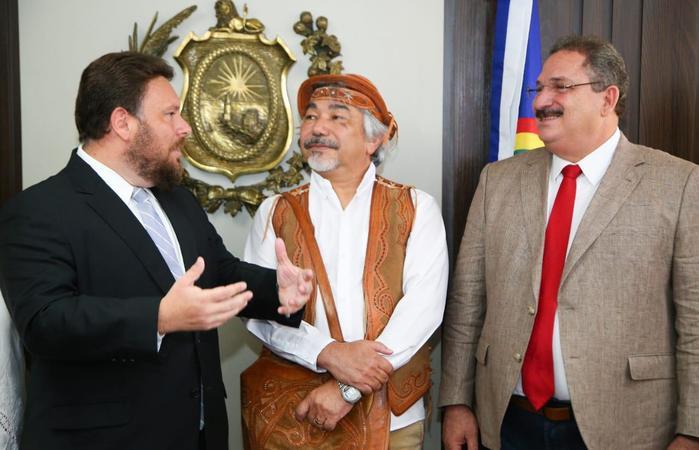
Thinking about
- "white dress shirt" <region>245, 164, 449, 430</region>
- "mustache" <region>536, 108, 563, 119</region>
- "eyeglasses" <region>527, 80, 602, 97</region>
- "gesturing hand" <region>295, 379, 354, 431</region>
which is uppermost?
"eyeglasses" <region>527, 80, 602, 97</region>

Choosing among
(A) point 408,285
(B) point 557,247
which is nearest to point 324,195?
(A) point 408,285

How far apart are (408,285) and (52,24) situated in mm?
1797

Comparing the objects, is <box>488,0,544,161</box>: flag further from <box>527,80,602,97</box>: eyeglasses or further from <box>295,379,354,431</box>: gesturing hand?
<box>295,379,354,431</box>: gesturing hand

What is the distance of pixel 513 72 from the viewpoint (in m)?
2.83

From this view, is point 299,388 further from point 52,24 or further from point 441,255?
point 52,24

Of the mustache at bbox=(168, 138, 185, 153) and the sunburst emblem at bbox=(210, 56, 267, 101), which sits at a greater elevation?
the sunburst emblem at bbox=(210, 56, 267, 101)

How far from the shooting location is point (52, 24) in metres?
2.82

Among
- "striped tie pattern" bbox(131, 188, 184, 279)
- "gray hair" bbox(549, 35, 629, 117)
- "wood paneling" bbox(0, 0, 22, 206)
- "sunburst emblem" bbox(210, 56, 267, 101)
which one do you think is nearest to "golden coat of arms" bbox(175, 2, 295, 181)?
"sunburst emblem" bbox(210, 56, 267, 101)

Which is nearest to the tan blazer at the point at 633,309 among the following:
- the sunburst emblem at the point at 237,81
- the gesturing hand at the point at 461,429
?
the gesturing hand at the point at 461,429

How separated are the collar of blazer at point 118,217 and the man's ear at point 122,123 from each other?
129 millimetres

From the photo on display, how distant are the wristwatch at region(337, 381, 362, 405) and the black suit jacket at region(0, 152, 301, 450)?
1.39 ft

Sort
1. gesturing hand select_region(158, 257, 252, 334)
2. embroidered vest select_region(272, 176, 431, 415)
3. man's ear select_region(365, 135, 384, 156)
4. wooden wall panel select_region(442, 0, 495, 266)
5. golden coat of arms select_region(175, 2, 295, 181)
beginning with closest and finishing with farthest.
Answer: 1. gesturing hand select_region(158, 257, 252, 334)
2. embroidered vest select_region(272, 176, 431, 415)
3. man's ear select_region(365, 135, 384, 156)
4. golden coat of arms select_region(175, 2, 295, 181)
5. wooden wall panel select_region(442, 0, 495, 266)

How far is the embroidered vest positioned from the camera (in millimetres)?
2289

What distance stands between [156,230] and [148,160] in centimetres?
20
